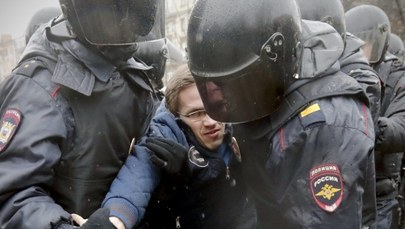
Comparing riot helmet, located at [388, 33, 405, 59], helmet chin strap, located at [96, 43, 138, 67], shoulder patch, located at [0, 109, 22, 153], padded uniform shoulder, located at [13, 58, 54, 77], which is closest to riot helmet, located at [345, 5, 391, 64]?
riot helmet, located at [388, 33, 405, 59]

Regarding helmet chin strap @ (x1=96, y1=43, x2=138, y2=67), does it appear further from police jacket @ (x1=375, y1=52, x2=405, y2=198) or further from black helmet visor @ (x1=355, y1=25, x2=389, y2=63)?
black helmet visor @ (x1=355, y1=25, x2=389, y2=63)

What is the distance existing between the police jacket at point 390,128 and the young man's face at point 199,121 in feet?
4.31

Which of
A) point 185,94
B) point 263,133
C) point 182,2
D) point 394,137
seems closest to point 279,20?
point 263,133

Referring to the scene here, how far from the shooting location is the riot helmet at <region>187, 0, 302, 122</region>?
66.8 inches

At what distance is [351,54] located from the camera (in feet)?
9.50

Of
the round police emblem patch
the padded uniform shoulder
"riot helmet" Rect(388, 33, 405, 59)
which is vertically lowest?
"riot helmet" Rect(388, 33, 405, 59)

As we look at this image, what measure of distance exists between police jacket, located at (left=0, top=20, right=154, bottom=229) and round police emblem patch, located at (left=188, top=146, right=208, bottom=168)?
0.32 metres

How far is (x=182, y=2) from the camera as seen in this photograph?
575 inches

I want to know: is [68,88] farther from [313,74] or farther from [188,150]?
[313,74]

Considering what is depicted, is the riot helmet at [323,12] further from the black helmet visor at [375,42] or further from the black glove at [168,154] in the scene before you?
the black glove at [168,154]

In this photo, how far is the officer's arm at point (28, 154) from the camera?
172 cm

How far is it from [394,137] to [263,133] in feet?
5.51

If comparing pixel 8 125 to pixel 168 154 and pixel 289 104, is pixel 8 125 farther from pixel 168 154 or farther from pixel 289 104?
pixel 289 104

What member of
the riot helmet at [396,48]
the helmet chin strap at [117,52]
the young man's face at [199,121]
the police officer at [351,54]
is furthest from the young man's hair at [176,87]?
the riot helmet at [396,48]
